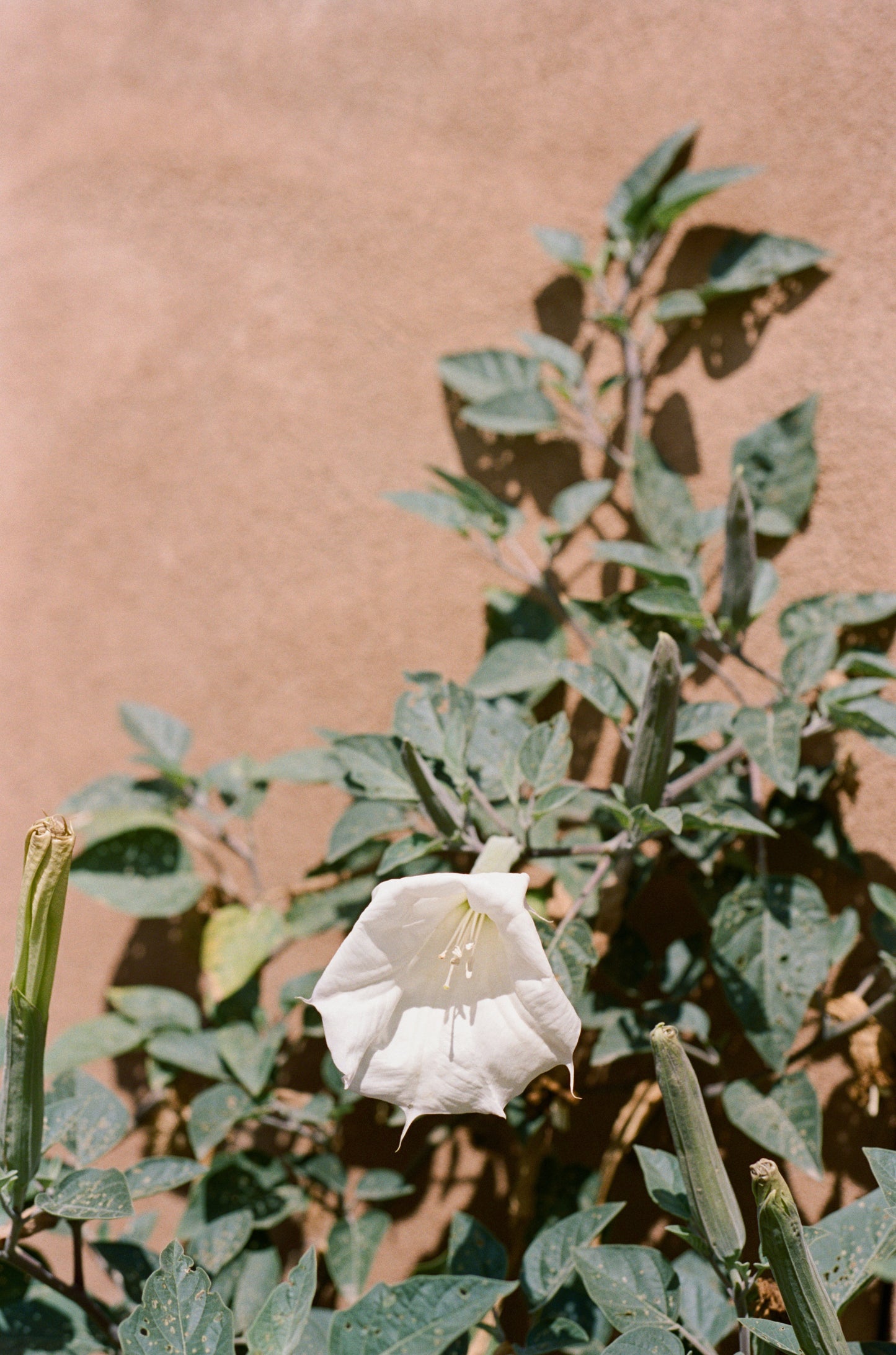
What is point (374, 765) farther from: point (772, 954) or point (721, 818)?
point (772, 954)

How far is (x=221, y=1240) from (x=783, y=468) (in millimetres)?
1200

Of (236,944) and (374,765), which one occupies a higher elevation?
(374,765)

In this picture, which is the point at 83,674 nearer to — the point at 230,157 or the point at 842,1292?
the point at 230,157

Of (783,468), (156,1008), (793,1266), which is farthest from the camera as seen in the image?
(156,1008)

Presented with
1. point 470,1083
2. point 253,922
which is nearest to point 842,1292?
point 470,1083

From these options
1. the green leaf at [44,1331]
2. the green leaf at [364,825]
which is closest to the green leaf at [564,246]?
the green leaf at [364,825]

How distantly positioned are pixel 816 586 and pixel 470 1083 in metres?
0.85

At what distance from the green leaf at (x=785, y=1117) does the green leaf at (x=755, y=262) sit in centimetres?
105

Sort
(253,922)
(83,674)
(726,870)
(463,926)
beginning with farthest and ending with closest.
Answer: (83,674) < (253,922) < (726,870) < (463,926)

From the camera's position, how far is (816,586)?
4.55ft

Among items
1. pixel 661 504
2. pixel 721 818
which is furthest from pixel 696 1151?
pixel 661 504

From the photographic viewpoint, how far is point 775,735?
1.14m

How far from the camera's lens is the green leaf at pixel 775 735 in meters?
1.10

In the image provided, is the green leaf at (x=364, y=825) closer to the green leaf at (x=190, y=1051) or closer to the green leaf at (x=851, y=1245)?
the green leaf at (x=190, y=1051)
